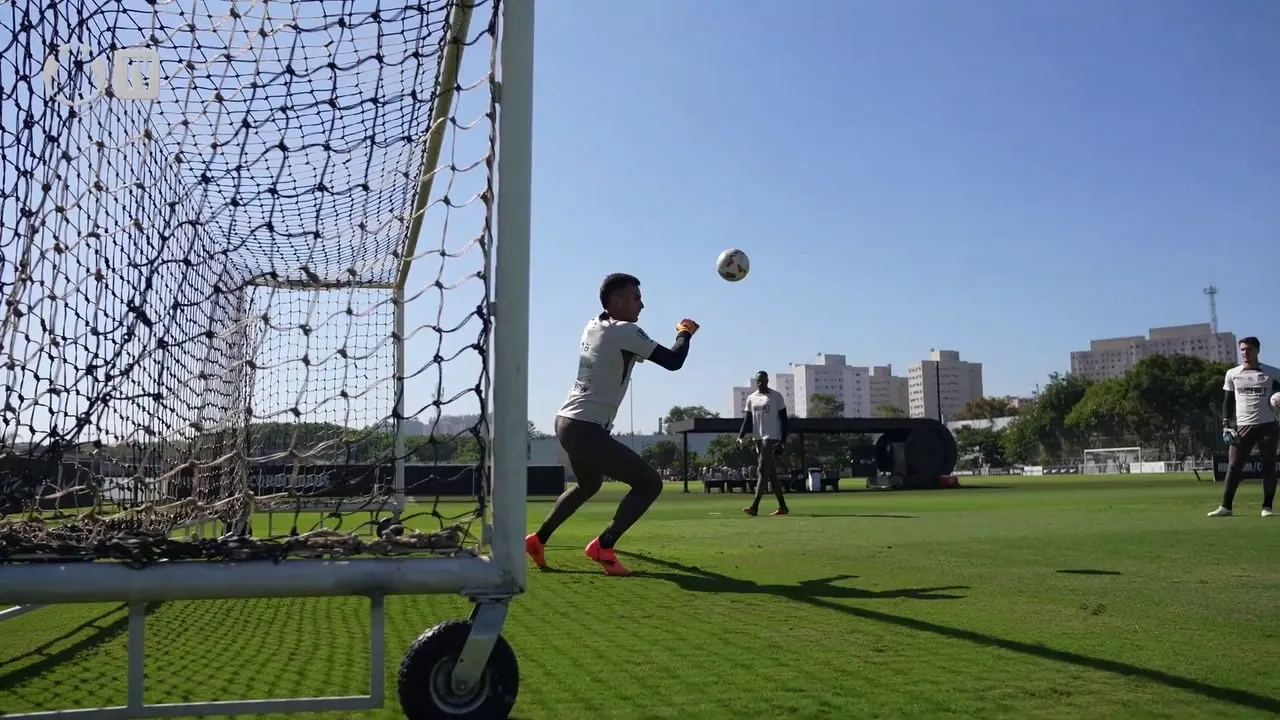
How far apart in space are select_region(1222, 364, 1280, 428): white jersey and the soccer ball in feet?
16.8

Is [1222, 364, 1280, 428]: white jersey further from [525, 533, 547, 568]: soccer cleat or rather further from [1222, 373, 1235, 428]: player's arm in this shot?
[525, 533, 547, 568]: soccer cleat

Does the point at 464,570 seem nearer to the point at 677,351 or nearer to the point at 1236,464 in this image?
the point at 677,351

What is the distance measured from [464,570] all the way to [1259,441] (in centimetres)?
1023

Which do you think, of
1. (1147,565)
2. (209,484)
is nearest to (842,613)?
(1147,565)

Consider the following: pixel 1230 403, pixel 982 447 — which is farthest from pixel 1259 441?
pixel 982 447

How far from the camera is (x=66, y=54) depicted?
3764mm

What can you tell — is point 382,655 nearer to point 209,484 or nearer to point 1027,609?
point 1027,609

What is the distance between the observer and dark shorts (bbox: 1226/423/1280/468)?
9922mm

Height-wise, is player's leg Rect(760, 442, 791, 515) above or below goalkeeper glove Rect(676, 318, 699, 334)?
below

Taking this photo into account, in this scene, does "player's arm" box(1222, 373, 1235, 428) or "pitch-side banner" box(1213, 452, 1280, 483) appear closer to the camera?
"player's arm" box(1222, 373, 1235, 428)

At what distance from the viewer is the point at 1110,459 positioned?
287 feet

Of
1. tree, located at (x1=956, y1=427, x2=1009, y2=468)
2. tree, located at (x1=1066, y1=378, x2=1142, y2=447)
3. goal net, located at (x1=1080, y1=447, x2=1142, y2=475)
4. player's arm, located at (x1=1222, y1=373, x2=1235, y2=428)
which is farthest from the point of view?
tree, located at (x1=956, y1=427, x2=1009, y2=468)

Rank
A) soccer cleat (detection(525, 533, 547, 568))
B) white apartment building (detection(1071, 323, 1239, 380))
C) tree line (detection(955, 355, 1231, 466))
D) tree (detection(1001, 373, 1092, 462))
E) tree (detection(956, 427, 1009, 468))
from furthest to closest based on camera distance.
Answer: white apartment building (detection(1071, 323, 1239, 380))
tree (detection(956, 427, 1009, 468))
tree (detection(1001, 373, 1092, 462))
tree line (detection(955, 355, 1231, 466))
soccer cleat (detection(525, 533, 547, 568))

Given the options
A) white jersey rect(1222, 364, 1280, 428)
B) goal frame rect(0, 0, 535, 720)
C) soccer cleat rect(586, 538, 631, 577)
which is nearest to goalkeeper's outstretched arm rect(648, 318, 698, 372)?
soccer cleat rect(586, 538, 631, 577)
